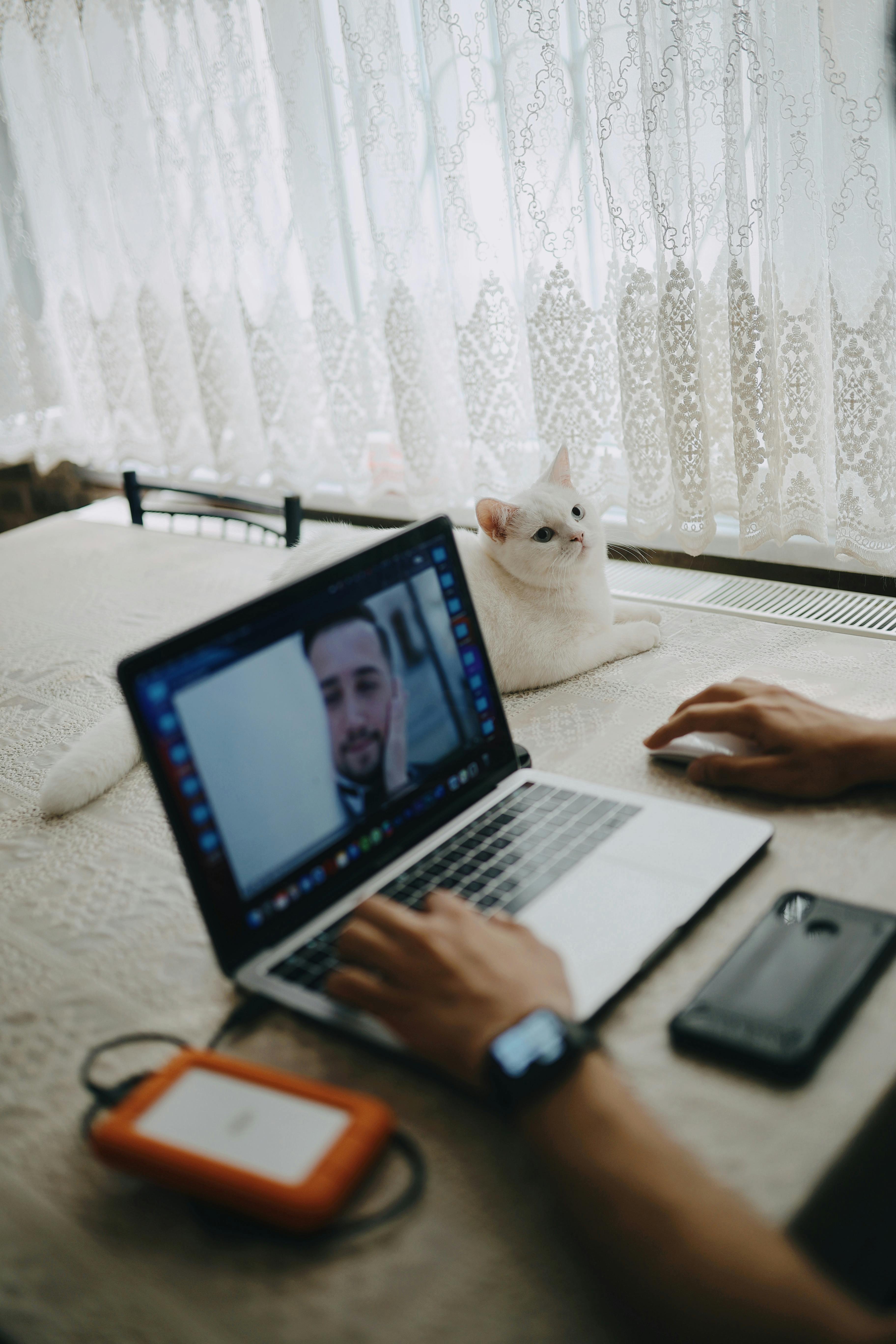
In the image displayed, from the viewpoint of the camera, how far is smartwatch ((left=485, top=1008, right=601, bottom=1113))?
55 cm

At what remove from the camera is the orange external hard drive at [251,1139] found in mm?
516

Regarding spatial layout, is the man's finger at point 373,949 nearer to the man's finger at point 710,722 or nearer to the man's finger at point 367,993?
the man's finger at point 367,993

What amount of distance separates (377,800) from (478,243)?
3.92 ft

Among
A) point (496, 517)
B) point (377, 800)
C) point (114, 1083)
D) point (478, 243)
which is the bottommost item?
point (114, 1083)

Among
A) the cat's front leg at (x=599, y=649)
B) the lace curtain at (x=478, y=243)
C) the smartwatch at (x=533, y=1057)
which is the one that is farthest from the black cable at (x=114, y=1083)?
the lace curtain at (x=478, y=243)

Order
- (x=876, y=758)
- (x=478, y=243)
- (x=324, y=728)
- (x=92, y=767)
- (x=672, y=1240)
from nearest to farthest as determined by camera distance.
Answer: (x=672, y=1240) → (x=324, y=728) → (x=876, y=758) → (x=92, y=767) → (x=478, y=243)

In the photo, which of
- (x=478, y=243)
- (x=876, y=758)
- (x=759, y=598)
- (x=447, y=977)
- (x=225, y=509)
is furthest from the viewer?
(x=225, y=509)

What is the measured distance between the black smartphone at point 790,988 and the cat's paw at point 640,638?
1.75ft

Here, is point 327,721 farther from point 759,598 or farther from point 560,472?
point 759,598

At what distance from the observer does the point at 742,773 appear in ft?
2.84

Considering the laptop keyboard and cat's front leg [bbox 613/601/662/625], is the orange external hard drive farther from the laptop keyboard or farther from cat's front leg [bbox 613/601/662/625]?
cat's front leg [bbox 613/601/662/625]

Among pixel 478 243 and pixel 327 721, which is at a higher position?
pixel 478 243

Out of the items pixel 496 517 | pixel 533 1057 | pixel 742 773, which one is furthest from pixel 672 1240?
pixel 496 517

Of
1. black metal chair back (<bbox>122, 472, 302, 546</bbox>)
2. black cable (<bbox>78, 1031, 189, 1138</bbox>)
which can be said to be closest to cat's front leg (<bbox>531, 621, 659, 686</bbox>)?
black cable (<bbox>78, 1031, 189, 1138</bbox>)
